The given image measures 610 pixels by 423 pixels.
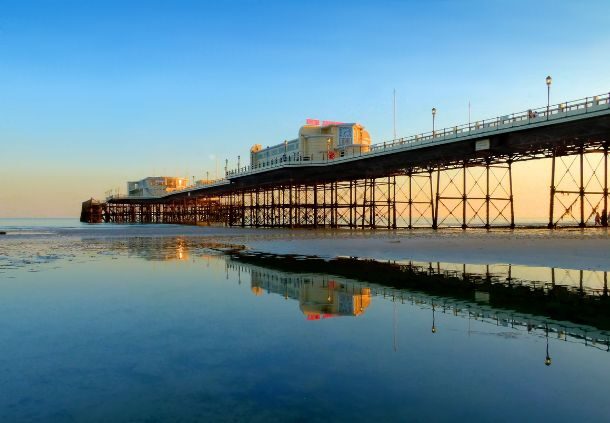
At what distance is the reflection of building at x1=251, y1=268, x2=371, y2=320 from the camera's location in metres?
8.88

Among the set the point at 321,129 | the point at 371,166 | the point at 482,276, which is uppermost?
the point at 321,129

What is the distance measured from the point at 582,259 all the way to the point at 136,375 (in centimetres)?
1660

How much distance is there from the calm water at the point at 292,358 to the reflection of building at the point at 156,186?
13765 centimetres

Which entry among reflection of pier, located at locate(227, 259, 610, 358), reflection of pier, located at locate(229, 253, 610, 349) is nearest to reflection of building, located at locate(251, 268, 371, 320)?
reflection of pier, located at locate(227, 259, 610, 358)

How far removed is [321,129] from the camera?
231ft

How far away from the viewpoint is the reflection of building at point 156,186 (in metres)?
144

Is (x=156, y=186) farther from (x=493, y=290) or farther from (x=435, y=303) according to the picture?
(x=435, y=303)

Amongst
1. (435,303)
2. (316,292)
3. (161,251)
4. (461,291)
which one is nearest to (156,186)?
(161,251)

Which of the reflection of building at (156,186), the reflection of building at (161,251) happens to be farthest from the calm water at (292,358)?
the reflection of building at (156,186)

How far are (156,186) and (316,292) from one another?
143m

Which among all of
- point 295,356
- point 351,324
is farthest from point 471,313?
point 295,356

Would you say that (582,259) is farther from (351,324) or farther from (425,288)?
(351,324)

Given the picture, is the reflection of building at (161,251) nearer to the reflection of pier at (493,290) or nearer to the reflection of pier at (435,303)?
the reflection of pier at (493,290)

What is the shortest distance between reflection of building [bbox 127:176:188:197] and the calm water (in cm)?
13765
